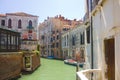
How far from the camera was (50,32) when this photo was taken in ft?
209

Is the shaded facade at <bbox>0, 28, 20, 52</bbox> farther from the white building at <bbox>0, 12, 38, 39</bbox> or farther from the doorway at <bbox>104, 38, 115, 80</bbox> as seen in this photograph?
the white building at <bbox>0, 12, 38, 39</bbox>

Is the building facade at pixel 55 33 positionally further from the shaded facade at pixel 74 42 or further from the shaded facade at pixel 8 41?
the shaded facade at pixel 8 41

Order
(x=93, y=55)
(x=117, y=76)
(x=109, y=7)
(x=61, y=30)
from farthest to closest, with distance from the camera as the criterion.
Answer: (x=61, y=30) → (x=93, y=55) → (x=109, y=7) → (x=117, y=76)

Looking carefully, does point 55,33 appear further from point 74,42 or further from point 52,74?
point 52,74

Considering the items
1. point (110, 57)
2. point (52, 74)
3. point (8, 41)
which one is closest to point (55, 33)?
point (52, 74)

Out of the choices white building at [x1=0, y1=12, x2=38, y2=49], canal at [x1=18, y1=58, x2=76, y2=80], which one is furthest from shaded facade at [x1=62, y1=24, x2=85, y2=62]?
canal at [x1=18, y1=58, x2=76, y2=80]

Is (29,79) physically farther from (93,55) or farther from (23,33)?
(23,33)

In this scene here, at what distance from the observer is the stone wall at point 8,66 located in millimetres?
14850

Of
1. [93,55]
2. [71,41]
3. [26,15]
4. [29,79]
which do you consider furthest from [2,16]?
[93,55]

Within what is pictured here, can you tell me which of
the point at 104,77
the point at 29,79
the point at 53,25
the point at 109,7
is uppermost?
the point at 53,25

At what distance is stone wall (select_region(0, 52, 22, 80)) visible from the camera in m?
14.9

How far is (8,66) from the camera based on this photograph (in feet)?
53.2

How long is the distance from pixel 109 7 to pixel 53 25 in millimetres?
54451

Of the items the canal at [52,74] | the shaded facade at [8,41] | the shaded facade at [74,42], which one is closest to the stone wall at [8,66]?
the shaded facade at [8,41]
